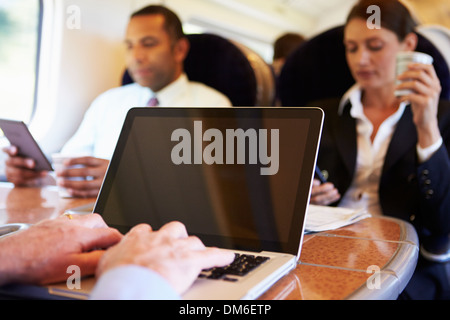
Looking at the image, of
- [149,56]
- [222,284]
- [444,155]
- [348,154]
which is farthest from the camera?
[149,56]

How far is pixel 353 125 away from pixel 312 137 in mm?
830

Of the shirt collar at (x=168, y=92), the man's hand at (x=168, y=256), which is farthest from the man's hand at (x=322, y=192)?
the shirt collar at (x=168, y=92)

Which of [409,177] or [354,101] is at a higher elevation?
[354,101]

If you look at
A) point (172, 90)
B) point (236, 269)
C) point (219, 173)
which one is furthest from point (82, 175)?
point (172, 90)

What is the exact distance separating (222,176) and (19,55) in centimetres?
127

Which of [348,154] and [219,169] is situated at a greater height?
[219,169]

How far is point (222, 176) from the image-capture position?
0.60 meters

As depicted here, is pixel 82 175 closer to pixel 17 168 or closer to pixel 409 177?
pixel 17 168

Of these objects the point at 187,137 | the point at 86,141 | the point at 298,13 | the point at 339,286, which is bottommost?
the point at 86,141

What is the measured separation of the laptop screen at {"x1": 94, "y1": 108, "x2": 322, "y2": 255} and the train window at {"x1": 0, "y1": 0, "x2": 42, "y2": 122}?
1.07 metres

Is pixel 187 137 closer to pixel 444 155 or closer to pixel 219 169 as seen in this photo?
pixel 219 169

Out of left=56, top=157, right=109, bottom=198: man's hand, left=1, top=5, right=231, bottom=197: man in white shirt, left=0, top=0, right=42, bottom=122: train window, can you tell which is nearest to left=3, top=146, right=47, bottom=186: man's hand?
left=56, top=157, right=109, bottom=198: man's hand

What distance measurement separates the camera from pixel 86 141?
63.1 inches

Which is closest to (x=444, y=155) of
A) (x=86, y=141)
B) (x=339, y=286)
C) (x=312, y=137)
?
(x=312, y=137)
